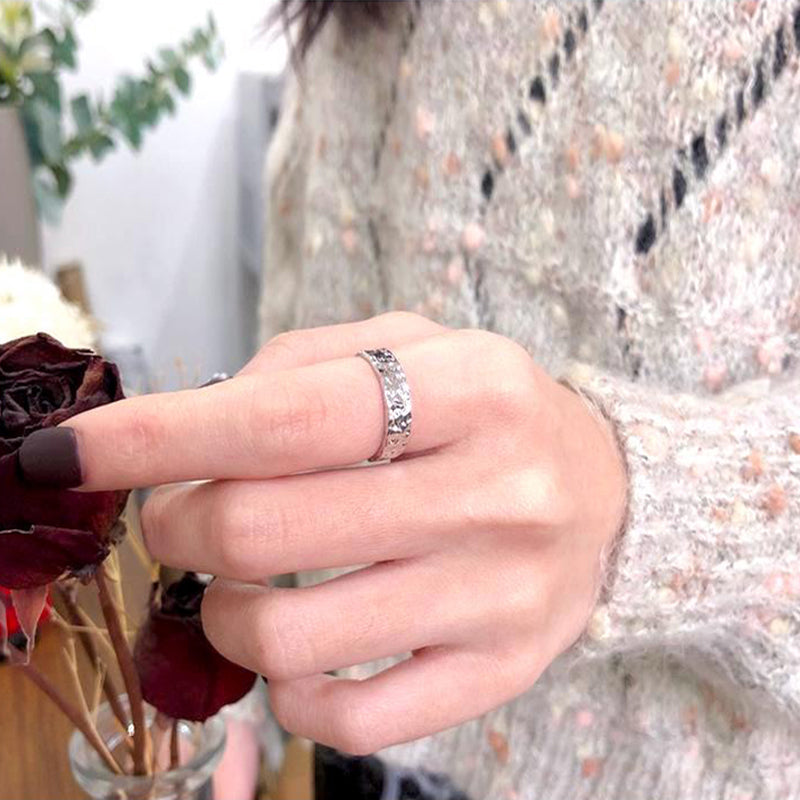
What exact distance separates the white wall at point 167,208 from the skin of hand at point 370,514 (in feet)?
3.39

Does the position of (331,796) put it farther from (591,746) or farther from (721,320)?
(721,320)

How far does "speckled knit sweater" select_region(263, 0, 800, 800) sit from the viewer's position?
0.35m

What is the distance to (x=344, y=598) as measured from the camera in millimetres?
260

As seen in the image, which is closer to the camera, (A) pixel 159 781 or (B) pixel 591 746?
(A) pixel 159 781

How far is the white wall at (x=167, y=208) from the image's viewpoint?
1.23 metres

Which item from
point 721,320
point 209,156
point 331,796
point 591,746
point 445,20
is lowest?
point 331,796

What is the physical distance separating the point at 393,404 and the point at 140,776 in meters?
0.15

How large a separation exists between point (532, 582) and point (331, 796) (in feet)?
1.30

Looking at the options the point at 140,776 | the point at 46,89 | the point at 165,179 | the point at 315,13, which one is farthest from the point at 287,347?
the point at 165,179

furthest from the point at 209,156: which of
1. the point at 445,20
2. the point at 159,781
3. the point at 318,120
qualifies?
the point at 159,781

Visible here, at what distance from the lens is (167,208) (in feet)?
4.42

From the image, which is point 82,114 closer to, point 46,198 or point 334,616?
point 46,198

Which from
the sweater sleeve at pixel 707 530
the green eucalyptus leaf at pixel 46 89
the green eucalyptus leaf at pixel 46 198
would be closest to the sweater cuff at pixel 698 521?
the sweater sleeve at pixel 707 530

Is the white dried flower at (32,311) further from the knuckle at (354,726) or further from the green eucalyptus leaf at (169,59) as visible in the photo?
the green eucalyptus leaf at (169,59)
